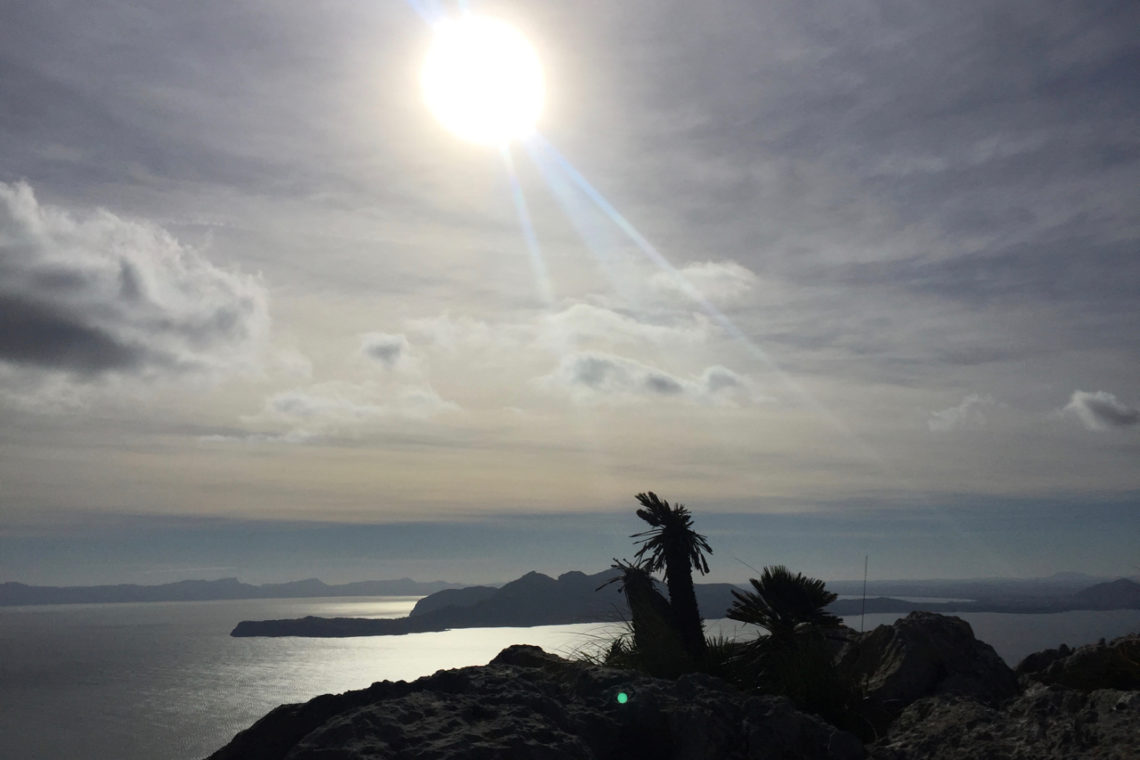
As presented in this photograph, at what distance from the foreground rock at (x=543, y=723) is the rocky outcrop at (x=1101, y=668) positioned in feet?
11.1

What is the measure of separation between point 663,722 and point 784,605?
23.3ft

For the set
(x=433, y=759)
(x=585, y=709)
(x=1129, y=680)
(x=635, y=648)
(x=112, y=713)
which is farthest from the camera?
(x=112, y=713)

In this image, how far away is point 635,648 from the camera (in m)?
11.9

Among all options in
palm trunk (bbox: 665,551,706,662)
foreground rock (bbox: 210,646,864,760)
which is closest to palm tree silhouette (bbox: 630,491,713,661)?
palm trunk (bbox: 665,551,706,662)

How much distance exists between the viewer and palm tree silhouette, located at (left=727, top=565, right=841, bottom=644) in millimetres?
11919

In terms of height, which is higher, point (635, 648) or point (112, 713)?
point (635, 648)

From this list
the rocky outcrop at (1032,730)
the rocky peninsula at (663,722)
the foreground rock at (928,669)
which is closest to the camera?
the rocky outcrop at (1032,730)

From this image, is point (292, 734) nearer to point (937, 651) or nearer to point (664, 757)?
point (664, 757)

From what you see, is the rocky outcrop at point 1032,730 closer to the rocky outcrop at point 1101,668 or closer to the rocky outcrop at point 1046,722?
the rocky outcrop at point 1046,722

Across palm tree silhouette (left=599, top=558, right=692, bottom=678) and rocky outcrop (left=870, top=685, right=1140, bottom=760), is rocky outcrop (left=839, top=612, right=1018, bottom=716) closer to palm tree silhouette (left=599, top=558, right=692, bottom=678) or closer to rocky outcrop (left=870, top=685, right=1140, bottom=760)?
rocky outcrop (left=870, top=685, right=1140, bottom=760)

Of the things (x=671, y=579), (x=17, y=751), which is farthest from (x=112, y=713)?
(x=671, y=579)

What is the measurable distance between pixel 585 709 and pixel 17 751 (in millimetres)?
146312

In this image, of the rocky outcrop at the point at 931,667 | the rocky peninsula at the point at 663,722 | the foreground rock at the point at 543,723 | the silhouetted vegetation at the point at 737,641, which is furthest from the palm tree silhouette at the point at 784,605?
the foreground rock at the point at 543,723

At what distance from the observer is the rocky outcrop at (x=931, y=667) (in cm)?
852
